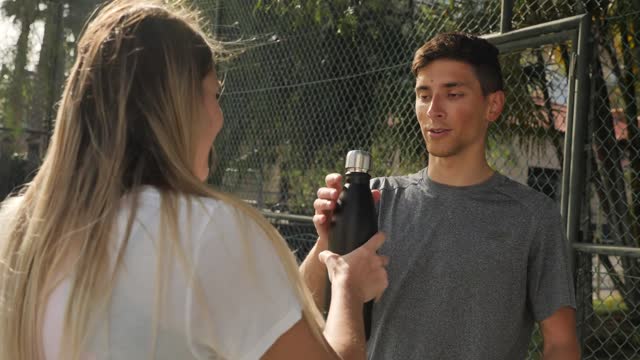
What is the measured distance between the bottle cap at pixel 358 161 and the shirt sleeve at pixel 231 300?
0.55 meters

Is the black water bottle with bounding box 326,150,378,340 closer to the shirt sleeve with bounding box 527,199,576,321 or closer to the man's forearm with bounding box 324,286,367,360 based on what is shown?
the man's forearm with bounding box 324,286,367,360

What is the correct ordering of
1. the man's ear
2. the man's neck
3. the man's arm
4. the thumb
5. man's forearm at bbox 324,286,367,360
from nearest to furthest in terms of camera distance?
man's forearm at bbox 324,286,367,360, the thumb, the man's arm, the man's neck, the man's ear

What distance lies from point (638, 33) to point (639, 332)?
1.45 metres

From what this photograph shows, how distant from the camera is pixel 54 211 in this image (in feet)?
3.73

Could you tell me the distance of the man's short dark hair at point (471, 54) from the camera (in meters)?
2.08

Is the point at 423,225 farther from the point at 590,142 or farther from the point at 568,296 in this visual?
the point at 590,142

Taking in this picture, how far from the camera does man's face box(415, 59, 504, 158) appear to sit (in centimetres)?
206

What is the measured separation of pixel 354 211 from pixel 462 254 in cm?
44

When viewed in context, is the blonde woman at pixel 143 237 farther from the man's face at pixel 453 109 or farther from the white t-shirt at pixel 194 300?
the man's face at pixel 453 109

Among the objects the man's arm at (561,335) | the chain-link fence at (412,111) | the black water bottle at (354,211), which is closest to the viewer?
the black water bottle at (354,211)

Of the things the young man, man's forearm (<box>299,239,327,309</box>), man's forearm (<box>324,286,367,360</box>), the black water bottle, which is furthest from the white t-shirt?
man's forearm (<box>299,239,327,309</box>)

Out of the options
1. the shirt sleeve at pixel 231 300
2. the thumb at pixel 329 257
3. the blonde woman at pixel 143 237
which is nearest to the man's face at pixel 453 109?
the thumb at pixel 329 257

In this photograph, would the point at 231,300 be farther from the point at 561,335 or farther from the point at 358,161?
the point at 561,335

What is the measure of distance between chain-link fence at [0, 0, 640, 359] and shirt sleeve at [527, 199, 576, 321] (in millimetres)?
780
